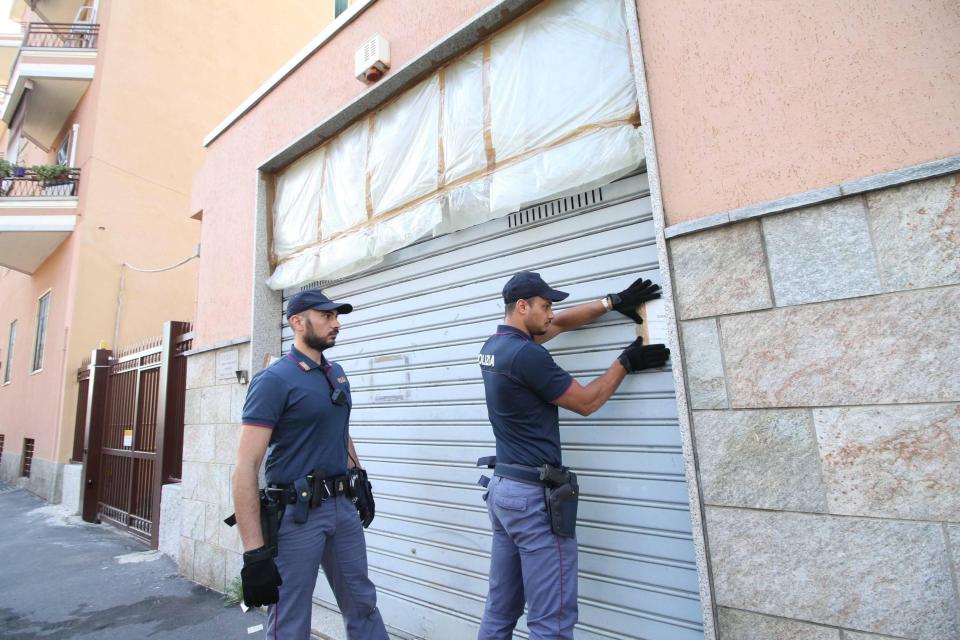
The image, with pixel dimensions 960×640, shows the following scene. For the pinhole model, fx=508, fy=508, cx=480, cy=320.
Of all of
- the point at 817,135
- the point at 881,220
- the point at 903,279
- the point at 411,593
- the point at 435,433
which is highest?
the point at 817,135

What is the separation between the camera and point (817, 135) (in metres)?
2.05

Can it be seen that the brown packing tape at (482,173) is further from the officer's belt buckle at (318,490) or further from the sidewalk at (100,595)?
the sidewalk at (100,595)

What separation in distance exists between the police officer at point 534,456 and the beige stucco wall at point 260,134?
7.57ft

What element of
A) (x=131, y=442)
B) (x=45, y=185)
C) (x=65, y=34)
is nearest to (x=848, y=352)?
(x=131, y=442)

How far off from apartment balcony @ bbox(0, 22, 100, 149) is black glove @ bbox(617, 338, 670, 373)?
1416 centimetres

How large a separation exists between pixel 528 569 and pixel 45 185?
1425 cm

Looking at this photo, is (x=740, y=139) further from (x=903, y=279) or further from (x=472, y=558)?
(x=472, y=558)

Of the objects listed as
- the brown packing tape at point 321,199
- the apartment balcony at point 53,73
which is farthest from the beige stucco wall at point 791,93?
the apartment balcony at point 53,73

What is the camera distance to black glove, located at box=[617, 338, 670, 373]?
2.49 m

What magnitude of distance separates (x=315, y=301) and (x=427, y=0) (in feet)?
8.29

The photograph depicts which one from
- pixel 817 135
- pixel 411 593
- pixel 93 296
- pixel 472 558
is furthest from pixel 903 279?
pixel 93 296

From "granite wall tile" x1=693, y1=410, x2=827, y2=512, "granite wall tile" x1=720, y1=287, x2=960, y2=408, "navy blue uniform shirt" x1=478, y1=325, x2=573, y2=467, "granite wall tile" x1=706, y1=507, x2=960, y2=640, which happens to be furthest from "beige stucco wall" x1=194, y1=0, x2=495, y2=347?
"granite wall tile" x1=706, y1=507, x2=960, y2=640

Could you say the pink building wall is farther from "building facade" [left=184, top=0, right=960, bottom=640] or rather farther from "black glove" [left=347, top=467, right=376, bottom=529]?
"black glove" [left=347, top=467, right=376, bottom=529]

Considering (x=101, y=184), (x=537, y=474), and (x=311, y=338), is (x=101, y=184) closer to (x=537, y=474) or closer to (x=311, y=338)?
(x=311, y=338)
